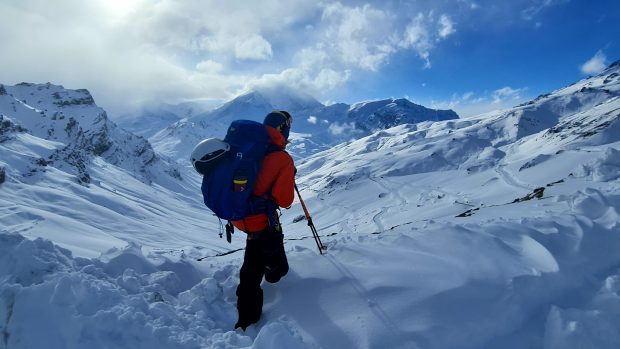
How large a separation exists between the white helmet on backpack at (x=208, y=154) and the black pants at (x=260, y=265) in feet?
3.88

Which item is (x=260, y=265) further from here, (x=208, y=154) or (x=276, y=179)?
(x=208, y=154)

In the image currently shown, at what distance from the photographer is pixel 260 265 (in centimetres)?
541

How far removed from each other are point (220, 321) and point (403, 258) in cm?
267

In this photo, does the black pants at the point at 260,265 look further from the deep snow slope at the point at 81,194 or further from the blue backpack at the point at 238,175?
the deep snow slope at the point at 81,194

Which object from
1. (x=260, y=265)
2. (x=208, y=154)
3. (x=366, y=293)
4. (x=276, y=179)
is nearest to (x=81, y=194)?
(x=260, y=265)

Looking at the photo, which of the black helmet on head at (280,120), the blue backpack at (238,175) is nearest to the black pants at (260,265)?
the blue backpack at (238,175)

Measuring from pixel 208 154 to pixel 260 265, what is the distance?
5.60 ft

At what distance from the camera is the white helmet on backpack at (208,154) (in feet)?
16.3

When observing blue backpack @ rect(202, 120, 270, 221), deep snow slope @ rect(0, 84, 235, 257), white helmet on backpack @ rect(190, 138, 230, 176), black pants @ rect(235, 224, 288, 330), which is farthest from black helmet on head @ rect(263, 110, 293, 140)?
deep snow slope @ rect(0, 84, 235, 257)

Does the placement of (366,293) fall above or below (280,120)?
below

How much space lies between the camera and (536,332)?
12.6 feet

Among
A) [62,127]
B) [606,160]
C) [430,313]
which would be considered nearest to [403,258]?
[430,313]

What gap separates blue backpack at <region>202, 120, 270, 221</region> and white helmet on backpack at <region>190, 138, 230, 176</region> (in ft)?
0.17

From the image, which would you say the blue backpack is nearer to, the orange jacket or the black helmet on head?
the orange jacket
